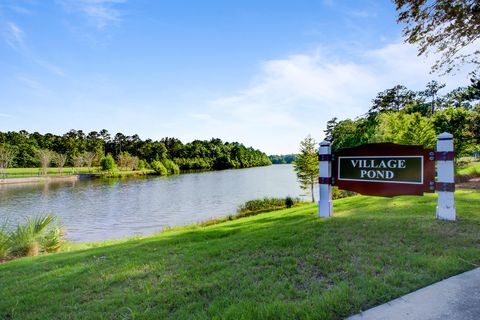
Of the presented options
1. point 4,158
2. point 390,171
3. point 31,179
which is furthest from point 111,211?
point 4,158

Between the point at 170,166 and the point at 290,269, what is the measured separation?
71.5m

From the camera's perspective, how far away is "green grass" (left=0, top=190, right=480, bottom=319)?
8.24 ft

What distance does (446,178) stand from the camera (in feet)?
15.8

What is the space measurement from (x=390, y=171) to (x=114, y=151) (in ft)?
291

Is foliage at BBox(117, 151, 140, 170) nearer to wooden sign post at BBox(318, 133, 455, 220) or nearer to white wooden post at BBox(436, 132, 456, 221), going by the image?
wooden sign post at BBox(318, 133, 455, 220)

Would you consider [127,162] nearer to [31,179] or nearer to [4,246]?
[31,179]

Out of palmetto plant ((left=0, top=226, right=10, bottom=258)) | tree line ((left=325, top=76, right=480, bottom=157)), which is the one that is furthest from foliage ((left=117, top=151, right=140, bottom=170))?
palmetto plant ((left=0, top=226, right=10, bottom=258))

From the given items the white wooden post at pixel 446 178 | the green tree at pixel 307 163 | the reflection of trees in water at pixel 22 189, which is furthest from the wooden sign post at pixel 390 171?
the reflection of trees in water at pixel 22 189

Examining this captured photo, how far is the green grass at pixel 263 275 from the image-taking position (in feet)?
8.24

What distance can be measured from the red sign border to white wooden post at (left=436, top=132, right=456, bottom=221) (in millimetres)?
113

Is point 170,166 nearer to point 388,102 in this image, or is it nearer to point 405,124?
point 388,102

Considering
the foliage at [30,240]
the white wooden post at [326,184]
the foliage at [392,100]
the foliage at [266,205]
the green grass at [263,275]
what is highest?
the foliage at [392,100]

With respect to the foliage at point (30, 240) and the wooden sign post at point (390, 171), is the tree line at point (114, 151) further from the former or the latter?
the wooden sign post at point (390, 171)

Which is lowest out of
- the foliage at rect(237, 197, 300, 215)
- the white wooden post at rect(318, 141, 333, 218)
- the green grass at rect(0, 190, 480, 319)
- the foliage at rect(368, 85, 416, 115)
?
the foliage at rect(237, 197, 300, 215)
